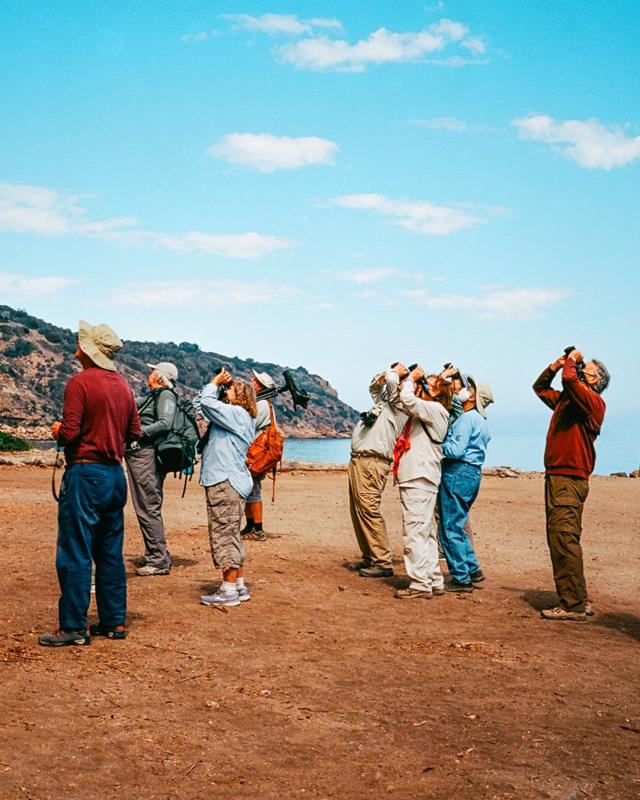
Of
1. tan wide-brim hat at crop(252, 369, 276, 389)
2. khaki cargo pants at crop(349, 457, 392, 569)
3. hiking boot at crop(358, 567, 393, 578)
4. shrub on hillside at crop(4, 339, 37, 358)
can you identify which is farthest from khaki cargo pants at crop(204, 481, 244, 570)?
shrub on hillside at crop(4, 339, 37, 358)

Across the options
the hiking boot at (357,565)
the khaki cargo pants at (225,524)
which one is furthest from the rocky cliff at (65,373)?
the khaki cargo pants at (225,524)

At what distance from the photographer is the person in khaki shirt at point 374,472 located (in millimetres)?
9531

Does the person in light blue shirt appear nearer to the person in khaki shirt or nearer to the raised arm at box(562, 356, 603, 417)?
the person in khaki shirt

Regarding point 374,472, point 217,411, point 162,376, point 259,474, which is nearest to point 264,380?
point 259,474

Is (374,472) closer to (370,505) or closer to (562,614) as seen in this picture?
(370,505)

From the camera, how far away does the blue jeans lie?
9109 millimetres

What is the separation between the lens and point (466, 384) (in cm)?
955

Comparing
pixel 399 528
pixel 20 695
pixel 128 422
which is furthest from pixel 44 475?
pixel 20 695

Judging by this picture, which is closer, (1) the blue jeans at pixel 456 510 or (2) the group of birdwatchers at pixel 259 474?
(2) the group of birdwatchers at pixel 259 474

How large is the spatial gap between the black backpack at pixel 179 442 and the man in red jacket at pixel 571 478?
3251 millimetres

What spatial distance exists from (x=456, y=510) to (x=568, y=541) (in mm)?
1385

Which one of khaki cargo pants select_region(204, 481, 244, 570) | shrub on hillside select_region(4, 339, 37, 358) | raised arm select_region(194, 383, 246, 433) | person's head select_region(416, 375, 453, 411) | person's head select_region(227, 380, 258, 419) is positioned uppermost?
shrub on hillside select_region(4, 339, 37, 358)

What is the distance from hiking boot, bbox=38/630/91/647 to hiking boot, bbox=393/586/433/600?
10.3ft

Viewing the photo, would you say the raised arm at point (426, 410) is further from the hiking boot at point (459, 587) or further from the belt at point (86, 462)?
A: the belt at point (86, 462)
